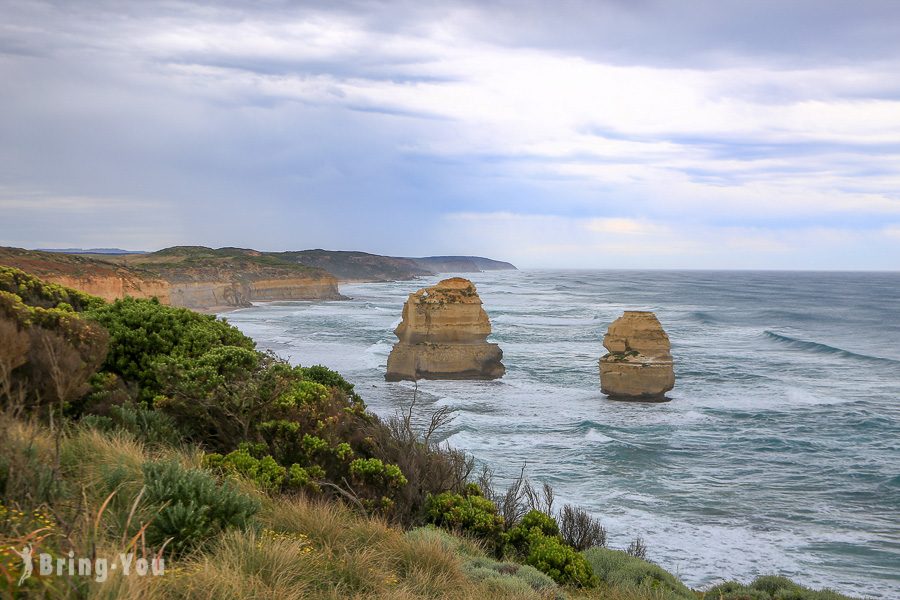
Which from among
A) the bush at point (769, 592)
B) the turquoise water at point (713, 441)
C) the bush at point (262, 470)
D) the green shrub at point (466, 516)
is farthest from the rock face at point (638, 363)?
the bush at point (262, 470)

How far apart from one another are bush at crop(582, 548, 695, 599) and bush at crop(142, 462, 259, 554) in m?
5.73

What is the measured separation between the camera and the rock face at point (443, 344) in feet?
111

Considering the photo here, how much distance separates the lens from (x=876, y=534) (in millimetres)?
16047

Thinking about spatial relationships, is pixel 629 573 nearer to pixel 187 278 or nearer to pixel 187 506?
pixel 187 506

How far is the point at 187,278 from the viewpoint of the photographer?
259 ft

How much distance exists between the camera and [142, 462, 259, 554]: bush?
522 centimetres

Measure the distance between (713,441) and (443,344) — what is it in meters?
14.3

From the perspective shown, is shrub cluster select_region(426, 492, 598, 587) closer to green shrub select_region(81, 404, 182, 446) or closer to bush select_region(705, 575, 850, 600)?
bush select_region(705, 575, 850, 600)

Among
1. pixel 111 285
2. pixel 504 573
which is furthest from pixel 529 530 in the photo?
pixel 111 285

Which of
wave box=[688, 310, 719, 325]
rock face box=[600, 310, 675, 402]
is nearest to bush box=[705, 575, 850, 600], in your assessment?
rock face box=[600, 310, 675, 402]

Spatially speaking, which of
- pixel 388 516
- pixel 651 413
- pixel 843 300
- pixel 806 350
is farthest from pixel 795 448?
pixel 843 300

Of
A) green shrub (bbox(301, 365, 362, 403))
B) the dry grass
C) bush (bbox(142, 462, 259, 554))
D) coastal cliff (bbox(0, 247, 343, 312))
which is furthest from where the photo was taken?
coastal cliff (bbox(0, 247, 343, 312))

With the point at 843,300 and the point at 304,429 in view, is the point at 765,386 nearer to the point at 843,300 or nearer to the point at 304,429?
the point at 304,429

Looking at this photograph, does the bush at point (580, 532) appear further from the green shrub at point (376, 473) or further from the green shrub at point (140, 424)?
the green shrub at point (140, 424)
